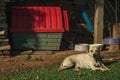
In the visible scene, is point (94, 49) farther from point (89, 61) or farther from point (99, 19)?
point (99, 19)

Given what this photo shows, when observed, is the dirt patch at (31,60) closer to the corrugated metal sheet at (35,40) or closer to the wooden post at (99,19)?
the corrugated metal sheet at (35,40)

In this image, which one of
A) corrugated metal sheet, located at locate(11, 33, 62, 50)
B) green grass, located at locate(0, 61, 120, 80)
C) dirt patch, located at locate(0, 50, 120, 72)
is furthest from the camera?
corrugated metal sheet, located at locate(11, 33, 62, 50)

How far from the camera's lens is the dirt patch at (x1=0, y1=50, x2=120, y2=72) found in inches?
408

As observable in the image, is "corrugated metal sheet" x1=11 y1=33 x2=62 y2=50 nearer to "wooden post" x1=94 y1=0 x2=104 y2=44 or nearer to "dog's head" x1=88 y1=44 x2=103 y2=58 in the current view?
"wooden post" x1=94 y1=0 x2=104 y2=44

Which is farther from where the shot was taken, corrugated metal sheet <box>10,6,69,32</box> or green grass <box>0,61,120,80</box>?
corrugated metal sheet <box>10,6,69,32</box>

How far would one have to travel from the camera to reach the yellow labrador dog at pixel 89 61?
9.70 meters

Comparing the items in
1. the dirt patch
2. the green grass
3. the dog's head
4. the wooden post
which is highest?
the wooden post

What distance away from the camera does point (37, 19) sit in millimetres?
13352

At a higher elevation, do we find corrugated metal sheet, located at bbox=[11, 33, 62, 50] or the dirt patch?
corrugated metal sheet, located at bbox=[11, 33, 62, 50]

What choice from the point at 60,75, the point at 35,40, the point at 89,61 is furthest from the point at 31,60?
the point at 60,75

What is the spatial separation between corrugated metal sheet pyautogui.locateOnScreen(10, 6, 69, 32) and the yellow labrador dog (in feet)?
10.4

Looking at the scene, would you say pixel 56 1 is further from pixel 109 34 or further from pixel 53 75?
→ pixel 53 75

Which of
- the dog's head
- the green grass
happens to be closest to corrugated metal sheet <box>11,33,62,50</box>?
the green grass

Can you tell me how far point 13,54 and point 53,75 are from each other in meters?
3.57
